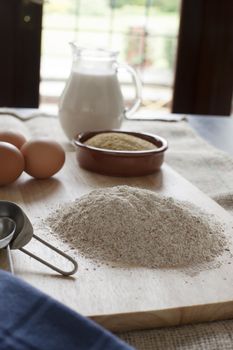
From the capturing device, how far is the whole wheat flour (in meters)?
0.77

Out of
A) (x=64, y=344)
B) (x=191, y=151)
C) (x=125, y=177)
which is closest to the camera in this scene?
(x=64, y=344)

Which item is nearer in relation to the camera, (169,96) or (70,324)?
(70,324)

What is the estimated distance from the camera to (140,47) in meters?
2.88

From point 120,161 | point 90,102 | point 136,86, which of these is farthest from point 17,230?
point 136,86

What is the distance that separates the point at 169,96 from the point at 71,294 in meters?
2.39

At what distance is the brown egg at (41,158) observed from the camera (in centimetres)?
110

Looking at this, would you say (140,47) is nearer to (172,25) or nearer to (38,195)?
(172,25)

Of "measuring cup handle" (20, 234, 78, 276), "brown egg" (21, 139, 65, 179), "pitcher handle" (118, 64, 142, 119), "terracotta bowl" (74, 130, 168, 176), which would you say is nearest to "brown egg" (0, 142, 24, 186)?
"brown egg" (21, 139, 65, 179)

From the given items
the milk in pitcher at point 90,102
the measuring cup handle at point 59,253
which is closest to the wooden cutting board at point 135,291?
the measuring cup handle at point 59,253

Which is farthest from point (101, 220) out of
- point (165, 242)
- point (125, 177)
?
point (125, 177)

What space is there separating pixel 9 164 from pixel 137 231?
0.35 m

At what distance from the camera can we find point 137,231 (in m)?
0.79

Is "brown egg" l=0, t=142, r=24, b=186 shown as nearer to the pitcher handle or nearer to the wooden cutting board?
the wooden cutting board

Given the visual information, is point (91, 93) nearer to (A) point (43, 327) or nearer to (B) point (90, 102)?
(B) point (90, 102)
